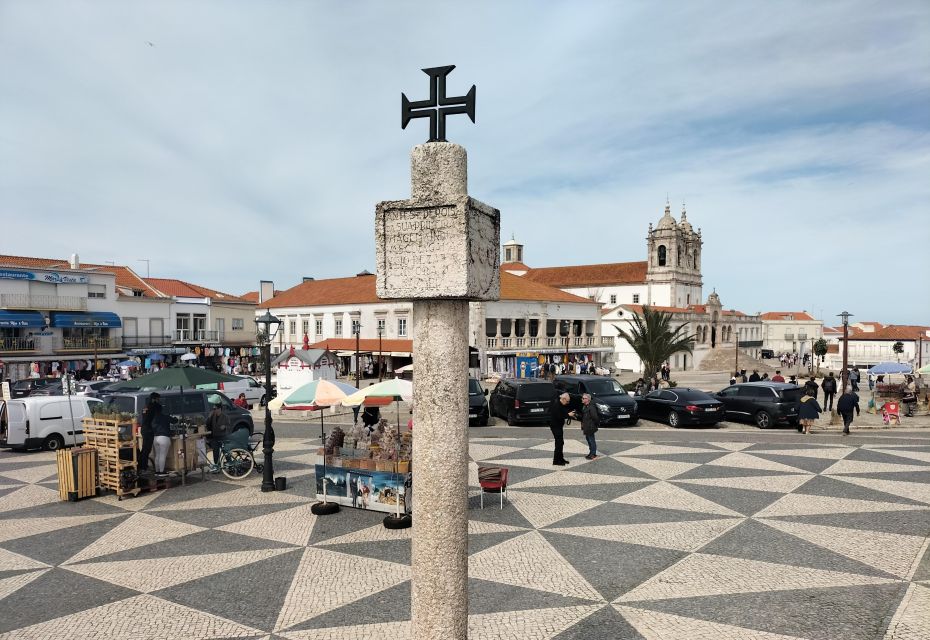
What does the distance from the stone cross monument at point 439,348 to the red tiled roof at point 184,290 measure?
57.8 meters

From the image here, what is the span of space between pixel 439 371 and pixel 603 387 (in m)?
19.0

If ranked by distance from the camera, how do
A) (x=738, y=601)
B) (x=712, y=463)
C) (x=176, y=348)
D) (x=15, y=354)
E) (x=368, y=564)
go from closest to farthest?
(x=738, y=601)
(x=368, y=564)
(x=712, y=463)
(x=15, y=354)
(x=176, y=348)

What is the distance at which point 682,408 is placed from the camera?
2120 cm

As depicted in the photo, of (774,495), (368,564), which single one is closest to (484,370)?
(774,495)

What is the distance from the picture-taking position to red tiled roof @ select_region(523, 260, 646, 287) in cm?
9906

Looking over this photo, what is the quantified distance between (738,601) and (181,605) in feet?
20.0

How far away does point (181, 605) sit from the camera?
692cm

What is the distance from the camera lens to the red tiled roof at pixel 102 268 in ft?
153

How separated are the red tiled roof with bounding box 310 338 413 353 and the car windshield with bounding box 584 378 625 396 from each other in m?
25.9

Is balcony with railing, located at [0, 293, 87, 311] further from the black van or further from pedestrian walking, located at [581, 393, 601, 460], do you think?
pedestrian walking, located at [581, 393, 601, 460]

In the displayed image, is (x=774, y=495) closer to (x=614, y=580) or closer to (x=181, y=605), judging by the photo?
(x=614, y=580)

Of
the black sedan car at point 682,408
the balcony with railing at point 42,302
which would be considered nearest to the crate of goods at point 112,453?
the black sedan car at point 682,408

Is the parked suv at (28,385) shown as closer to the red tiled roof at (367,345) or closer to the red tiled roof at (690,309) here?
the red tiled roof at (367,345)

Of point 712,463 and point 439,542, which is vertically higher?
point 439,542
